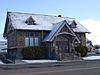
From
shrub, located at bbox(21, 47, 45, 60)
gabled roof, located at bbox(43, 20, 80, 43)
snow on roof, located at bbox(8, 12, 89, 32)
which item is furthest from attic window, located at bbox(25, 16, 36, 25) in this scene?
shrub, located at bbox(21, 47, 45, 60)

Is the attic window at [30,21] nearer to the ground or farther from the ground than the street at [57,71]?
farther from the ground

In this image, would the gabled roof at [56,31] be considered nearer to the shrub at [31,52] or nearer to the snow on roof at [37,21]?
the snow on roof at [37,21]

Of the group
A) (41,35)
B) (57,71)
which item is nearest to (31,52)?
(41,35)

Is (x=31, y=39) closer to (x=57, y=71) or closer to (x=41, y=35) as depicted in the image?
(x=41, y=35)

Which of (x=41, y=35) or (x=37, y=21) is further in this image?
(x=37, y=21)

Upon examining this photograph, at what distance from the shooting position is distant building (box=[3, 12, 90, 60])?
1725 inches

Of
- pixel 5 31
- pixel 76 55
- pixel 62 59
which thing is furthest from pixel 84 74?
pixel 5 31

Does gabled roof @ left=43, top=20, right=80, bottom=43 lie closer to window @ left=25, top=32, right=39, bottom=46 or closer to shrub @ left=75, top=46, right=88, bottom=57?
window @ left=25, top=32, right=39, bottom=46

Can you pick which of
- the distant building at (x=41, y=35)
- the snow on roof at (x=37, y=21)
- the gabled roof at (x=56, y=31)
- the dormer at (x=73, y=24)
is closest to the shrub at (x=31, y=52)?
the distant building at (x=41, y=35)

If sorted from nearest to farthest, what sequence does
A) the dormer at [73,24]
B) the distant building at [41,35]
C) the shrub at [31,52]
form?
the shrub at [31,52] → the distant building at [41,35] → the dormer at [73,24]

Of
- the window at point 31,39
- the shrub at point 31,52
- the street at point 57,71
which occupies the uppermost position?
the window at point 31,39

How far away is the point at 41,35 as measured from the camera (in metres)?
45.5

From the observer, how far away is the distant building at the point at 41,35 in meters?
43.8

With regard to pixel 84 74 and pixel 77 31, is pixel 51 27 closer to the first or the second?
A: pixel 77 31
